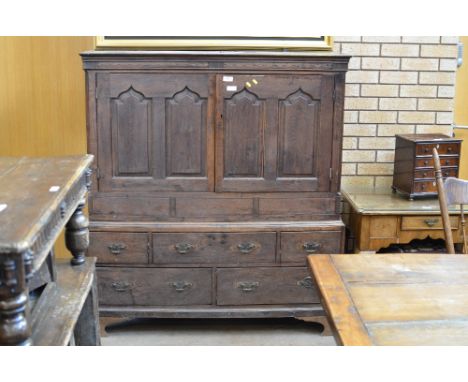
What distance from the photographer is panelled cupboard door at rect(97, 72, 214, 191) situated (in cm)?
335

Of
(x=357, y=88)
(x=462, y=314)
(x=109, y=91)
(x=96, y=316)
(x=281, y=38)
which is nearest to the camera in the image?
(x=462, y=314)

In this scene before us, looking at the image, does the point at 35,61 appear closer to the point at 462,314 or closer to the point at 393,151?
the point at 393,151

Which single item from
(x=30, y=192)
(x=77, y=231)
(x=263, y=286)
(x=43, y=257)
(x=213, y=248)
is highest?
(x=30, y=192)

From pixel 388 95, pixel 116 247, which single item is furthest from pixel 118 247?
pixel 388 95

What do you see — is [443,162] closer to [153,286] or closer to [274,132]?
[274,132]

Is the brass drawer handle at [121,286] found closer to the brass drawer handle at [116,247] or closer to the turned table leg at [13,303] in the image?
the brass drawer handle at [116,247]

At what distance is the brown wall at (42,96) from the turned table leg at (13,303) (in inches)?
106

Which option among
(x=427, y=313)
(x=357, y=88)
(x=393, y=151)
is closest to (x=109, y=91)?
(x=357, y=88)

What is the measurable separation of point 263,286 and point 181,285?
1.50ft

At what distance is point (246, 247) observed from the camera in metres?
3.47

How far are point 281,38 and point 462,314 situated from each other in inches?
89.4

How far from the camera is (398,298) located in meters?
1.85

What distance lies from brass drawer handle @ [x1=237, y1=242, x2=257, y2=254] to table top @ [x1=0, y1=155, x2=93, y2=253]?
1311mm

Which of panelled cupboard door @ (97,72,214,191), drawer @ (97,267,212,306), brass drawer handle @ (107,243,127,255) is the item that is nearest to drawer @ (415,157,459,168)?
panelled cupboard door @ (97,72,214,191)
